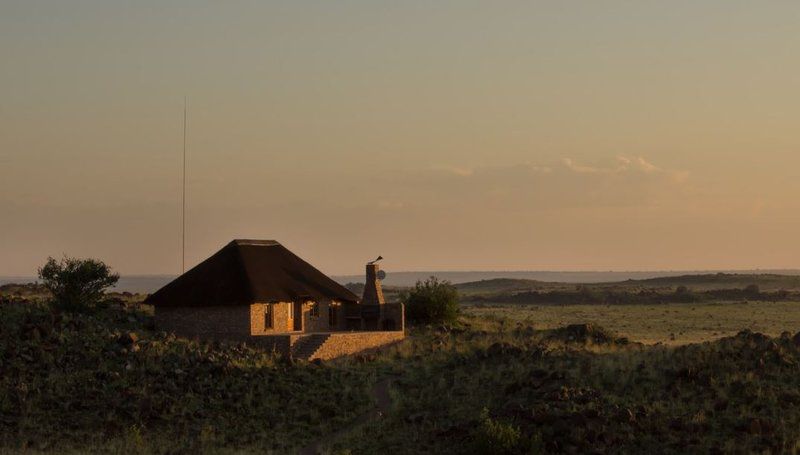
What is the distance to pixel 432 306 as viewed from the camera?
59406 mm

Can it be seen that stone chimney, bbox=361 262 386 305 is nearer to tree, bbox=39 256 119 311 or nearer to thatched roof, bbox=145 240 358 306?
thatched roof, bbox=145 240 358 306

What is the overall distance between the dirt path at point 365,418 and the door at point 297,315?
9.79m

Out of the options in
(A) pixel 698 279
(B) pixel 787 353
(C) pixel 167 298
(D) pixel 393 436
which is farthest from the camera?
(A) pixel 698 279

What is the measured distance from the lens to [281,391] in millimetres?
39844

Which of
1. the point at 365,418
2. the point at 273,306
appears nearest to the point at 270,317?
the point at 273,306

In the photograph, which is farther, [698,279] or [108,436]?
[698,279]

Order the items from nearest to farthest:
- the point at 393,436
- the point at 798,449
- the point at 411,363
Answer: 1. the point at 798,449
2. the point at 393,436
3. the point at 411,363

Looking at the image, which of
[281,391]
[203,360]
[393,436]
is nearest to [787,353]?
[393,436]

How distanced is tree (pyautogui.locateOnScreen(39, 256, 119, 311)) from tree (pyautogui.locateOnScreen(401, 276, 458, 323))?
16.9m

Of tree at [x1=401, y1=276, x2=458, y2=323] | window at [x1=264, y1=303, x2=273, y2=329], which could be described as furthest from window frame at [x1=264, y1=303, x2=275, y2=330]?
tree at [x1=401, y1=276, x2=458, y2=323]

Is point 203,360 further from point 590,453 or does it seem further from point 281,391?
point 590,453

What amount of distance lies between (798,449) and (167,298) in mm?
29431

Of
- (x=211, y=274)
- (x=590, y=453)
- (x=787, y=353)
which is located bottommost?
(x=590, y=453)

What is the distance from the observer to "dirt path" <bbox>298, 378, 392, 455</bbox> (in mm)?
34031
